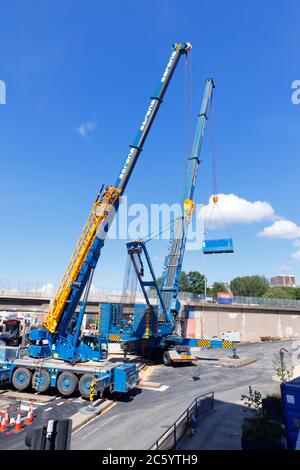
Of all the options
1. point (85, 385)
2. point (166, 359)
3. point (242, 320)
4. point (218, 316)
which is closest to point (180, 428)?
point (85, 385)

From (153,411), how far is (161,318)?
43.3 ft

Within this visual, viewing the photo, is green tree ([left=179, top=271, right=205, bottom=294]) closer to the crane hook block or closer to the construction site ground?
the crane hook block

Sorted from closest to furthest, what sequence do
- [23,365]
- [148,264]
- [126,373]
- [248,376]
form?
1. [126,373]
2. [23,365]
3. [248,376]
4. [148,264]

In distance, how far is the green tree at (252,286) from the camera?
11031 cm

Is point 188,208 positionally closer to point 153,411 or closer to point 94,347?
point 94,347

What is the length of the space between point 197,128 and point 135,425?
1153 inches

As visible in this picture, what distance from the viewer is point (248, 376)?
22.5m

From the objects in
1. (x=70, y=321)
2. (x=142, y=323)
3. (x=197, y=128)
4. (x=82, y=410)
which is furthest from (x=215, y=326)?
(x=82, y=410)

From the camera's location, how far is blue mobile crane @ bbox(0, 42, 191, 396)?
15.5 m

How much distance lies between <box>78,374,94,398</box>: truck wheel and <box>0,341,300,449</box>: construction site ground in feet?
1.15

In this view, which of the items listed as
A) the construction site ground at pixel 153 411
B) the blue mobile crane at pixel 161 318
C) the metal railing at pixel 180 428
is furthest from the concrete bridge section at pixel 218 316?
the metal railing at pixel 180 428

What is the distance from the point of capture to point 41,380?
16.0m

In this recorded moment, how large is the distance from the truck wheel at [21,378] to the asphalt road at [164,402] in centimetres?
497

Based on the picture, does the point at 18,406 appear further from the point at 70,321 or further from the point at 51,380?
the point at 70,321
